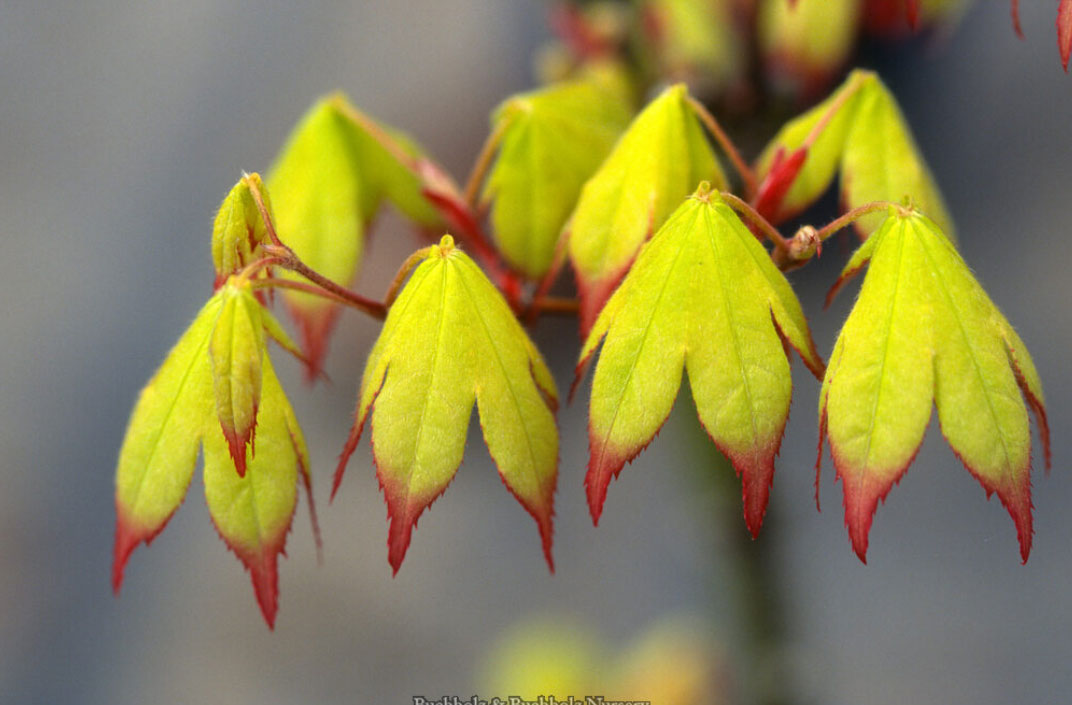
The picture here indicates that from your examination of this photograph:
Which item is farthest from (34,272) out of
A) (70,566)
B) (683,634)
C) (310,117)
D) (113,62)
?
(683,634)

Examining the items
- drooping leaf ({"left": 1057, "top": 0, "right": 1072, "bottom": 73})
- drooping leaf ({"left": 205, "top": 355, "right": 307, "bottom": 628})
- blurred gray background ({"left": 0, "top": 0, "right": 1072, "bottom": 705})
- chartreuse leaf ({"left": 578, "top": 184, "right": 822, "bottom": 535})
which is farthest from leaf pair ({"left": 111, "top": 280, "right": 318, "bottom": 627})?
blurred gray background ({"left": 0, "top": 0, "right": 1072, "bottom": 705})

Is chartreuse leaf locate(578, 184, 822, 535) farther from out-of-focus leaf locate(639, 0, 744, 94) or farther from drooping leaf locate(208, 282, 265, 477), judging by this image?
out-of-focus leaf locate(639, 0, 744, 94)

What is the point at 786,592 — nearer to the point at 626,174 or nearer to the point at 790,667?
the point at 790,667

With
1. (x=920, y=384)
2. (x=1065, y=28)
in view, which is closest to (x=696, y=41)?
Answer: (x=1065, y=28)

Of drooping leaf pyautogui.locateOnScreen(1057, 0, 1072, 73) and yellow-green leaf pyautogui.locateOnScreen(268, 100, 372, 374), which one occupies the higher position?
drooping leaf pyautogui.locateOnScreen(1057, 0, 1072, 73)

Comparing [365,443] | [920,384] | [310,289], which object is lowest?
[365,443]

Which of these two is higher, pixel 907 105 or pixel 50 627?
pixel 907 105

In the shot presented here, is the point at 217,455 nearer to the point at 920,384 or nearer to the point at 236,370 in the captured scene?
the point at 236,370
